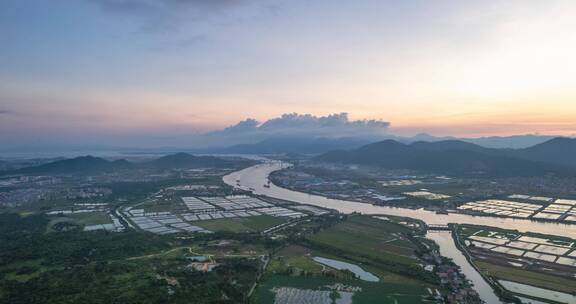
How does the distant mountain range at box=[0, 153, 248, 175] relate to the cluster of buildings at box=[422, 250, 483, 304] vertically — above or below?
above

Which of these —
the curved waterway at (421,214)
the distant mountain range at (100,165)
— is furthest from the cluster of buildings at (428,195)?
the distant mountain range at (100,165)

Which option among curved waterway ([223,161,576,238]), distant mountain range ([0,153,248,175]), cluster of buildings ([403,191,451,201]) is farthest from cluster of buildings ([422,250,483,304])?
distant mountain range ([0,153,248,175])

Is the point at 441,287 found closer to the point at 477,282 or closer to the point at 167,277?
the point at 477,282

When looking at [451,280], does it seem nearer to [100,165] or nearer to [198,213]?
[198,213]

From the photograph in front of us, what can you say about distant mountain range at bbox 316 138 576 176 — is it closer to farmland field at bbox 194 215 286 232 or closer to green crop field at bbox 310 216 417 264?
green crop field at bbox 310 216 417 264

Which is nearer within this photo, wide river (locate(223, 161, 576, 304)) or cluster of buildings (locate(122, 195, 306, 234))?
wide river (locate(223, 161, 576, 304))

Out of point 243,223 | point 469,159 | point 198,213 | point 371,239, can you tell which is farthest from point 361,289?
point 469,159

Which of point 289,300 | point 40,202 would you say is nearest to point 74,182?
point 40,202
